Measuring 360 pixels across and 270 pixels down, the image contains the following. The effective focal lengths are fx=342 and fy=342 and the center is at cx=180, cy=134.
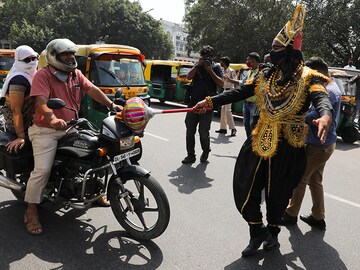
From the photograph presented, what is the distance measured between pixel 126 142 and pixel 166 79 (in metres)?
12.0

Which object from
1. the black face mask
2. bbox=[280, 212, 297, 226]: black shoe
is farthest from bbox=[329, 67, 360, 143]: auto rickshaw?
the black face mask

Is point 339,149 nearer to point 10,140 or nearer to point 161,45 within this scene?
point 10,140

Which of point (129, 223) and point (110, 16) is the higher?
point (110, 16)

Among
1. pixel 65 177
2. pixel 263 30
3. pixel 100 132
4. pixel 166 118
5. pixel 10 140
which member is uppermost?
pixel 263 30

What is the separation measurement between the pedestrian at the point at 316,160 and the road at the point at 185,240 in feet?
0.44

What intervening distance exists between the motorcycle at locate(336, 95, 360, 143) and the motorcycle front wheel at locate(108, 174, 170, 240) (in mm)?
6519

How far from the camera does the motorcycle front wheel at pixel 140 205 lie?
9.53ft

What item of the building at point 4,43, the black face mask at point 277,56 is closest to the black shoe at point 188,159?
the black face mask at point 277,56

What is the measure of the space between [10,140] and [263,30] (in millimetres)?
26522

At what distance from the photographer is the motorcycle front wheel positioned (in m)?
2.91

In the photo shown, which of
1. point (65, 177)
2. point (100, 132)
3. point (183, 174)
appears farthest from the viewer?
point (183, 174)

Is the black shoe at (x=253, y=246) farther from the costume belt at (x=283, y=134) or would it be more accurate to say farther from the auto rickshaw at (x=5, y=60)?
the auto rickshaw at (x=5, y=60)

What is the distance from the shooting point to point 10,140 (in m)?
3.29

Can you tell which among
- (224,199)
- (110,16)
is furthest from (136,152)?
(110,16)
